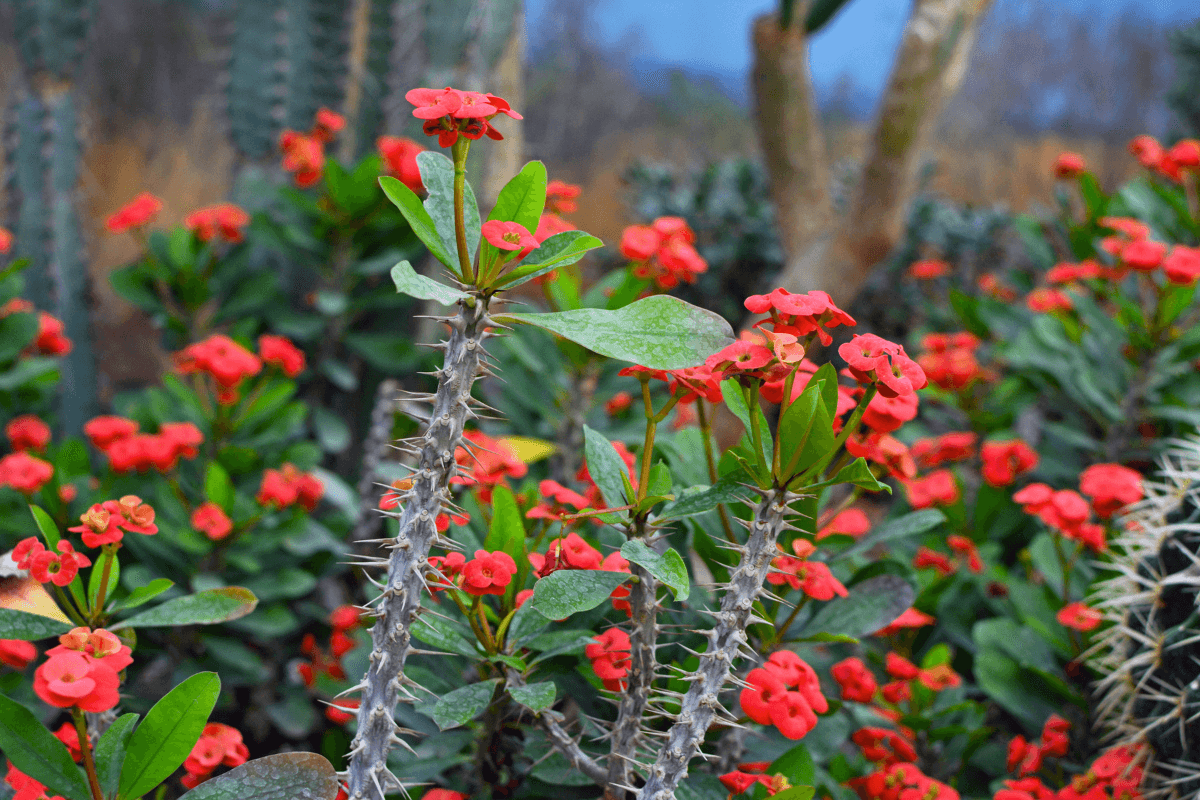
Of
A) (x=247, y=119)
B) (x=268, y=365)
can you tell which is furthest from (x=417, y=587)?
(x=247, y=119)

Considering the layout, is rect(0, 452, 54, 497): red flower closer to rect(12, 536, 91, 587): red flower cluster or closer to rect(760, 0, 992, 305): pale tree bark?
rect(12, 536, 91, 587): red flower cluster

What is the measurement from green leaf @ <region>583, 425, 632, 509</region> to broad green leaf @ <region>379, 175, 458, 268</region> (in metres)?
0.23

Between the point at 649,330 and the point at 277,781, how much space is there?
23.0 inches

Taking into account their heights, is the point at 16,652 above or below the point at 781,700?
below

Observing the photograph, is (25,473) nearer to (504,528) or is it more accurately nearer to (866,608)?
(504,528)

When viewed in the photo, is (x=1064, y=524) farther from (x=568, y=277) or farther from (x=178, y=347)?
(x=178, y=347)

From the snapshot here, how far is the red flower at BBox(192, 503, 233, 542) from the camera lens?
152cm

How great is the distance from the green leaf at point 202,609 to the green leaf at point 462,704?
10.2 inches

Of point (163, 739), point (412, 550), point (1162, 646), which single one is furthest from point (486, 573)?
point (1162, 646)

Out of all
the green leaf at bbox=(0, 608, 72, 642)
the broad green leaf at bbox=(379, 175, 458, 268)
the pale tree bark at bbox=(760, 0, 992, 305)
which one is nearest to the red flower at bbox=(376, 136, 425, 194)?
the broad green leaf at bbox=(379, 175, 458, 268)

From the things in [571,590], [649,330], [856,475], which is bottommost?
[571,590]

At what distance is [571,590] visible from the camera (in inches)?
31.0

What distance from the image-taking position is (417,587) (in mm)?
787

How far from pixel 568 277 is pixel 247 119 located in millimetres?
1832
